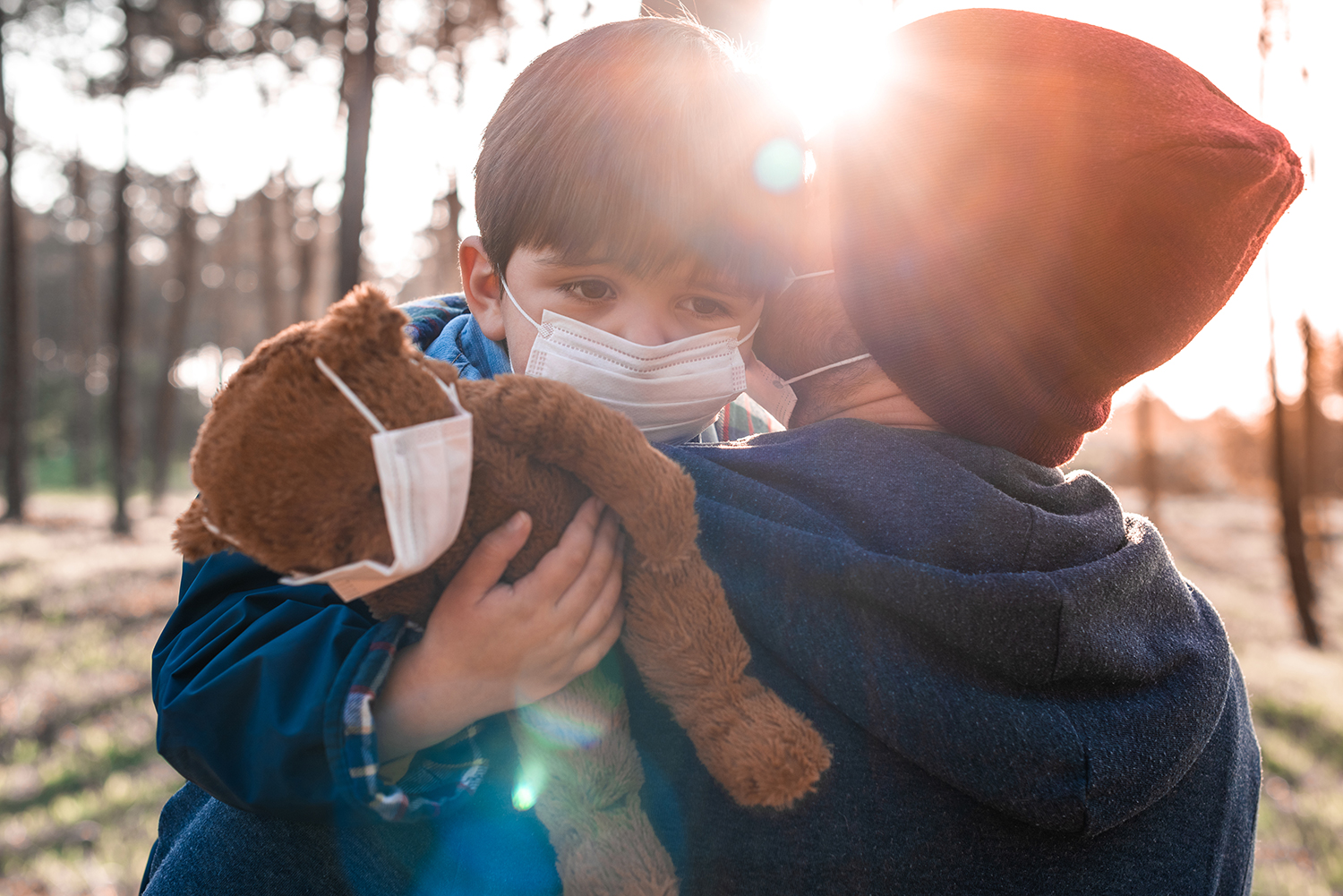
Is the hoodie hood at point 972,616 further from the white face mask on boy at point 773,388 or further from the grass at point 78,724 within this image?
the grass at point 78,724

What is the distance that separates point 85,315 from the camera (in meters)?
22.8

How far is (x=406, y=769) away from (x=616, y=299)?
36.0 inches

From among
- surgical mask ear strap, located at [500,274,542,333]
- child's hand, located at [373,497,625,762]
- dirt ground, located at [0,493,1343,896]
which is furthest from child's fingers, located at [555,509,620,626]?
dirt ground, located at [0,493,1343,896]

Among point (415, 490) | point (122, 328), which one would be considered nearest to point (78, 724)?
point (415, 490)

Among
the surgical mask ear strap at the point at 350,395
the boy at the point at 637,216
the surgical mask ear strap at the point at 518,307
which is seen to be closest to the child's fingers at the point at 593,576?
the surgical mask ear strap at the point at 350,395

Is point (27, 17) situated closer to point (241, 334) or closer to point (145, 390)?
point (241, 334)

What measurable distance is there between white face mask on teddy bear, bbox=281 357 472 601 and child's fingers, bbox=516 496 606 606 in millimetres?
182

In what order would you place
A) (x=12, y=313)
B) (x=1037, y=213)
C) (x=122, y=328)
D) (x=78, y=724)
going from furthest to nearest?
(x=12, y=313), (x=122, y=328), (x=78, y=724), (x=1037, y=213)

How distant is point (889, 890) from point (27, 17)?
19241 millimetres

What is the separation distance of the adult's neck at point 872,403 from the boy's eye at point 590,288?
0.47 meters

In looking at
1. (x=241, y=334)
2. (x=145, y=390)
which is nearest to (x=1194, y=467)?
(x=241, y=334)

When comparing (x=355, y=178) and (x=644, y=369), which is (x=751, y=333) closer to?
(x=644, y=369)

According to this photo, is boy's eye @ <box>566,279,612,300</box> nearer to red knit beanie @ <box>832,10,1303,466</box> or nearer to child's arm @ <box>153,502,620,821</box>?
red knit beanie @ <box>832,10,1303,466</box>

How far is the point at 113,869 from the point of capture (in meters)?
4.03
